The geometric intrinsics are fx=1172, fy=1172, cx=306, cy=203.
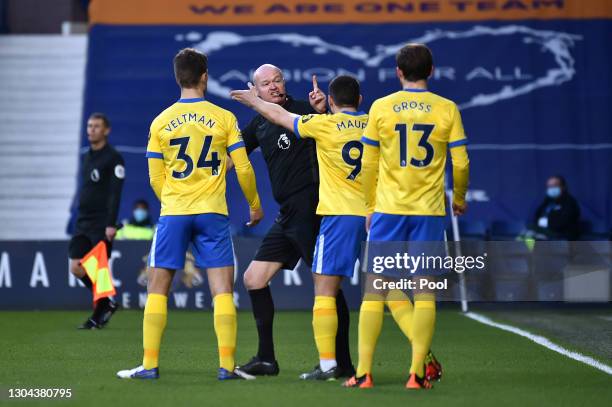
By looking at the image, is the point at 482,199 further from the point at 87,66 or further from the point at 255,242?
the point at 87,66

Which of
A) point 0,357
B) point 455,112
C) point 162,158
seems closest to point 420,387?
point 455,112

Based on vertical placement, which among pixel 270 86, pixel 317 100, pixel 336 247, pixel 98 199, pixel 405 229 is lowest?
pixel 336 247

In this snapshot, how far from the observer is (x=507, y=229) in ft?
55.8

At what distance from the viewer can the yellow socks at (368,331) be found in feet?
22.4

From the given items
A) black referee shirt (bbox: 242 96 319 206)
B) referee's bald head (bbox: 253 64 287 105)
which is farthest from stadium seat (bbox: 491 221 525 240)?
referee's bald head (bbox: 253 64 287 105)

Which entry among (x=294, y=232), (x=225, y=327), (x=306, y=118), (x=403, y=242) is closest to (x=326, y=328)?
(x=225, y=327)

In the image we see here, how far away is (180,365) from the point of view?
→ 823 centimetres

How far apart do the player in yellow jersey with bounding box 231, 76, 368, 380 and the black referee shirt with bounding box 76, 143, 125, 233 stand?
4.48 m

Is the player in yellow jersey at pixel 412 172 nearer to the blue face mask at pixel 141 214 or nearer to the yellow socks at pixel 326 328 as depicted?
the yellow socks at pixel 326 328

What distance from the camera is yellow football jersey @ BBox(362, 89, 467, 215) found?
6758 mm

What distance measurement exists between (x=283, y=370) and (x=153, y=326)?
44.6 inches

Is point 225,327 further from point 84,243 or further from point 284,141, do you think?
point 84,243

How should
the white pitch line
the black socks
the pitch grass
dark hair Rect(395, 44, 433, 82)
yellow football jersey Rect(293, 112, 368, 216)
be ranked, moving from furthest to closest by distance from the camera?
the white pitch line → the black socks → yellow football jersey Rect(293, 112, 368, 216) → dark hair Rect(395, 44, 433, 82) → the pitch grass

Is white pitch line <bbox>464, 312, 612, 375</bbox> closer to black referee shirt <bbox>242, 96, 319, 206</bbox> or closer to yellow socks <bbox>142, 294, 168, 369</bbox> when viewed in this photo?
black referee shirt <bbox>242, 96, 319, 206</bbox>
